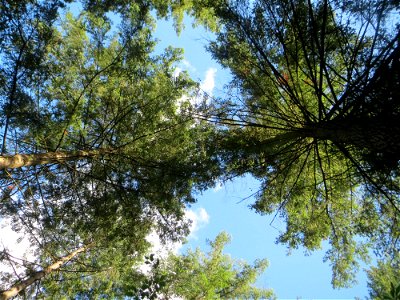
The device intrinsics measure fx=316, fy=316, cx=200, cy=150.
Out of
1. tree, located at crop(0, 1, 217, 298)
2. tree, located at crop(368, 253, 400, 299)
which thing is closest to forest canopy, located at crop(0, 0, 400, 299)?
tree, located at crop(0, 1, 217, 298)

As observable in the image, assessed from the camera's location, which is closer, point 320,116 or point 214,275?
point 320,116

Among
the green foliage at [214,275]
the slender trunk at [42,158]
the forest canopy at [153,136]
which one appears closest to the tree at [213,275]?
the green foliage at [214,275]

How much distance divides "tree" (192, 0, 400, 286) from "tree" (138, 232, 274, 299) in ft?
14.6

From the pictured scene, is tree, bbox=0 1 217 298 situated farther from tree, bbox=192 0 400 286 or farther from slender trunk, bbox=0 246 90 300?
tree, bbox=192 0 400 286

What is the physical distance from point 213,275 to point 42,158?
916cm

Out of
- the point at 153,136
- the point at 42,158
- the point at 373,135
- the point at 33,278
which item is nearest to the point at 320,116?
the point at 373,135

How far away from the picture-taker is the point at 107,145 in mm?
9297

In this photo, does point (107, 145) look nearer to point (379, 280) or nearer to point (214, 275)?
point (214, 275)

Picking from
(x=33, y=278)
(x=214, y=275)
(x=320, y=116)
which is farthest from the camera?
(x=214, y=275)

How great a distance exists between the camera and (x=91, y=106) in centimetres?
882

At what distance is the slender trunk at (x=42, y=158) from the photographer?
5.96m

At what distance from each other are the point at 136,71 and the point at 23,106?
2.82 metres

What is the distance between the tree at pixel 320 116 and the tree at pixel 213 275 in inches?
175

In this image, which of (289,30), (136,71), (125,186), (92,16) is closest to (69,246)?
(125,186)
